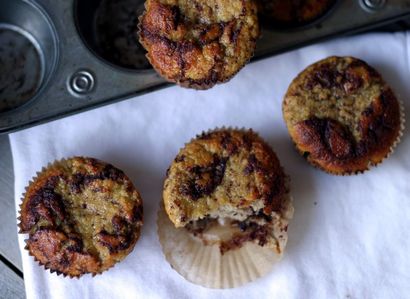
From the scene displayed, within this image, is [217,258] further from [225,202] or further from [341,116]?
[341,116]

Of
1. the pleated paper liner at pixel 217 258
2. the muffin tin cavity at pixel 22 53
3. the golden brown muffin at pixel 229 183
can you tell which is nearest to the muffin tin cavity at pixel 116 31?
the muffin tin cavity at pixel 22 53

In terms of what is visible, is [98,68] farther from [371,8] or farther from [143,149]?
[371,8]

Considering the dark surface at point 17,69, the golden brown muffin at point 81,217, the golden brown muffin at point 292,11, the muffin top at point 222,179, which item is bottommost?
the golden brown muffin at point 81,217

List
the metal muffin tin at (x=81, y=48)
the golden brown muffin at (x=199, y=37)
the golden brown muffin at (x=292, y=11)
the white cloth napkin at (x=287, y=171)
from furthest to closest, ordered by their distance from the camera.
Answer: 1. the golden brown muffin at (x=292, y=11)
2. the white cloth napkin at (x=287, y=171)
3. the metal muffin tin at (x=81, y=48)
4. the golden brown muffin at (x=199, y=37)

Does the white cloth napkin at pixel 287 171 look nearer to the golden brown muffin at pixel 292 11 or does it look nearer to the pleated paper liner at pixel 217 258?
the pleated paper liner at pixel 217 258

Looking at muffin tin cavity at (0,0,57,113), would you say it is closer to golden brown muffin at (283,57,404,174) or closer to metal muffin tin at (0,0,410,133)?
metal muffin tin at (0,0,410,133)

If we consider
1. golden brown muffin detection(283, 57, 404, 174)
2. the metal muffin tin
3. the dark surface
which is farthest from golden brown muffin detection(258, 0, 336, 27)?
the dark surface

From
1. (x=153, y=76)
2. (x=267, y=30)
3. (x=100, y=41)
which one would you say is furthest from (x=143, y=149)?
(x=267, y=30)
